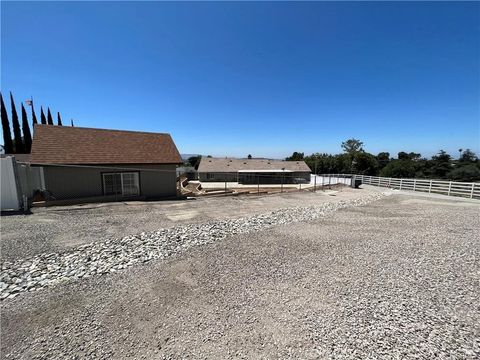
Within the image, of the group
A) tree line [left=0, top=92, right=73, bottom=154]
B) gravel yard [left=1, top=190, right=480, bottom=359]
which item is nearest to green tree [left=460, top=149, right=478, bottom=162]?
gravel yard [left=1, top=190, right=480, bottom=359]

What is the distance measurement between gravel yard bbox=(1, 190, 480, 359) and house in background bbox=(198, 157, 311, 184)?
30.6m

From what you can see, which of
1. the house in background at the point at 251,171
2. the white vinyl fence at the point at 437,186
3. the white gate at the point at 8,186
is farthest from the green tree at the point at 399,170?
the white gate at the point at 8,186

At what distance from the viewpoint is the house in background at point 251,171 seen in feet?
124

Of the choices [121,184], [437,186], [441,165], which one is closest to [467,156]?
[441,165]

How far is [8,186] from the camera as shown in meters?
8.90

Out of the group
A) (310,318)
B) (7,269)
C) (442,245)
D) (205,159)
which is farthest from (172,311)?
(205,159)

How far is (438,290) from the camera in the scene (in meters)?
3.83

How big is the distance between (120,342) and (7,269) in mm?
3792

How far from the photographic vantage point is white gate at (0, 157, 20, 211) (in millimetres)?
8727

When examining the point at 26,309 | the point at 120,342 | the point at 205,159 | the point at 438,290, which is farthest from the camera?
the point at 205,159

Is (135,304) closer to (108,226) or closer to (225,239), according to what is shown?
(225,239)

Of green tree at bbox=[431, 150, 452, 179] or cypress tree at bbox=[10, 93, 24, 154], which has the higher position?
cypress tree at bbox=[10, 93, 24, 154]

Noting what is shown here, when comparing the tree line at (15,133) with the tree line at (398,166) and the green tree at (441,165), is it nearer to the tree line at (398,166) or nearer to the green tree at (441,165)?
the tree line at (398,166)

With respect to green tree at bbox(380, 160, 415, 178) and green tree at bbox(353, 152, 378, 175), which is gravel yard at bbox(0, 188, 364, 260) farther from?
→ green tree at bbox(380, 160, 415, 178)
